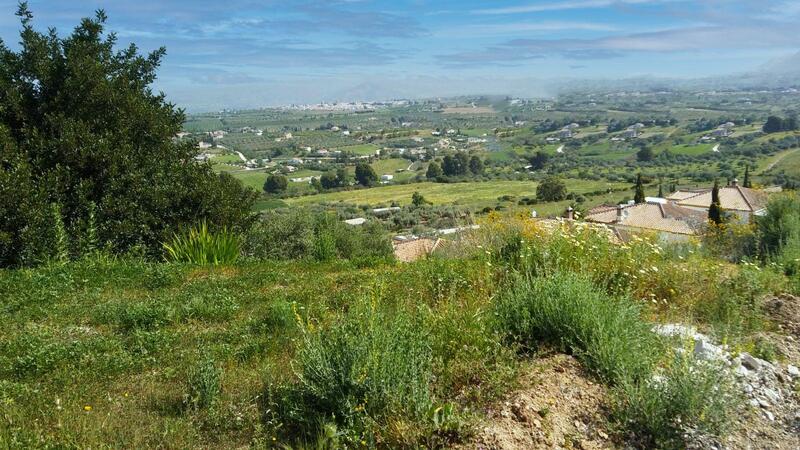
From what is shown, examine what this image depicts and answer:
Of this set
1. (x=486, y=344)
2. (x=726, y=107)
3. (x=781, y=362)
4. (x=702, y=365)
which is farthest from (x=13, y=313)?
(x=726, y=107)

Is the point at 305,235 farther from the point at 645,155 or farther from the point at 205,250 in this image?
the point at 645,155

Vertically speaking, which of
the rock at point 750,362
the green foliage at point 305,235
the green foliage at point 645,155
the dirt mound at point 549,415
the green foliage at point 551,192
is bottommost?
the green foliage at point 645,155

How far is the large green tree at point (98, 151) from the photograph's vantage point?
381 inches

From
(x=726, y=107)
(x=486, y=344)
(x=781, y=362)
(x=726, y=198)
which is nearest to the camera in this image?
(x=486, y=344)

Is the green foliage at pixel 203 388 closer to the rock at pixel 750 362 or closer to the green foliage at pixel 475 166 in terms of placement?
the rock at pixel 750 362

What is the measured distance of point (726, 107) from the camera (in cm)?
16125

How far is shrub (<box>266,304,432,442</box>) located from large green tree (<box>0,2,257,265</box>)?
6.59 metres

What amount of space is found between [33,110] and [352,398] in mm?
11079

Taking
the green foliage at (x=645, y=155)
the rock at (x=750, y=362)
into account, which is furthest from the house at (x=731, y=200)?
the green foliage at (x=645, y=155)

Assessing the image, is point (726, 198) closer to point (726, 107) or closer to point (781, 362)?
point (781, 362)

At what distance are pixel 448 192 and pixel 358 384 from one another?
2704 inches

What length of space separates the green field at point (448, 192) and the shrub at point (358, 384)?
55084 millimetres

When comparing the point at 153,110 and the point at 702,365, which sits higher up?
the point at 153,110

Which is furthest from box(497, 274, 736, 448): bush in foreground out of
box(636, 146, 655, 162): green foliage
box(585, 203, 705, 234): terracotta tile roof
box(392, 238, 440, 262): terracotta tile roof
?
box(636, 146, 655, 162): green foliage
